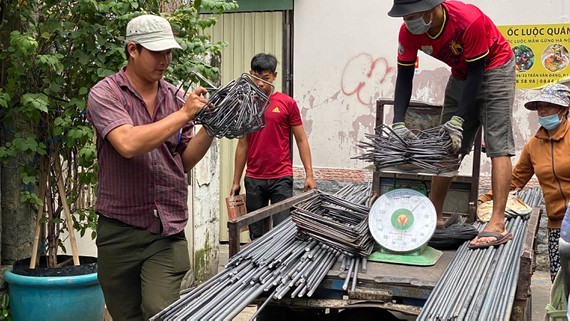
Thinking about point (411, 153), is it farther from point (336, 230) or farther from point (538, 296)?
point (538, 296)

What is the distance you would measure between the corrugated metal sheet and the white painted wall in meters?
0.29

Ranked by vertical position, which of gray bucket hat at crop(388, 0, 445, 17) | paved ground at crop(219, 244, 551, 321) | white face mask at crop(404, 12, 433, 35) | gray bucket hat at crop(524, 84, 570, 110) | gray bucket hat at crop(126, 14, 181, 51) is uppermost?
gray bucket hat at crop(388, 0, 445, 17)

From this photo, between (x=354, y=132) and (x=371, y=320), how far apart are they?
490 cm

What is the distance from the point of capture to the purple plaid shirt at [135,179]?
12.3ft

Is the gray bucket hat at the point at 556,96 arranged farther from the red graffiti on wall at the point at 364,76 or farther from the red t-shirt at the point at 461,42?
the red graffiti on wall at the point at 364,76

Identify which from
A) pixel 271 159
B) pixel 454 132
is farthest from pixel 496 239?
pixel 271 159

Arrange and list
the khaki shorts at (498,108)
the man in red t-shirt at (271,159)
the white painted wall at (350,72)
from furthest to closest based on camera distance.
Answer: the white painted wall at (350,72), the man in red t-shirt at (271,159), the khaki shorts at (498,108)

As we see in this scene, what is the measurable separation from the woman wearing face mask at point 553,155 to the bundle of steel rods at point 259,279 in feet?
6.66

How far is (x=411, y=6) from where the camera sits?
423 centimetres

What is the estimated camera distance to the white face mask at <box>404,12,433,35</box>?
430cm

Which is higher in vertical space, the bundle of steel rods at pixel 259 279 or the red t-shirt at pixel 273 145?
the red t-shirt at pixel 273 145

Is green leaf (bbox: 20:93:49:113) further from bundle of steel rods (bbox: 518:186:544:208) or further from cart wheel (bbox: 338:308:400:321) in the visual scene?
bundle of steel rods (bbox: 518:186:544:208)

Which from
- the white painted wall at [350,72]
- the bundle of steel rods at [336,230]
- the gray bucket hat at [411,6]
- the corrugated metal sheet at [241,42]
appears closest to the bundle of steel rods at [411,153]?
the bundle of steel rods at [336,230]

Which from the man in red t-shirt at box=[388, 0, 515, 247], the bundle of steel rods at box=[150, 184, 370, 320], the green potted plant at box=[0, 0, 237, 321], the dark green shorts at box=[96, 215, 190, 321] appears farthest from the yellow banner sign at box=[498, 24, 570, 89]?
the dark green shorts at box=[96, 215, 190, 321]
